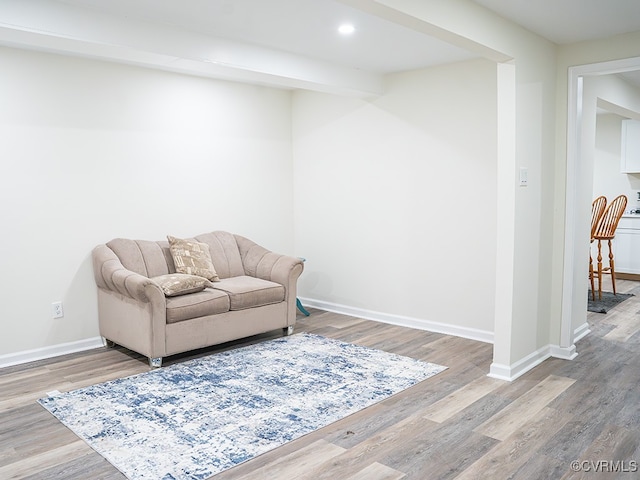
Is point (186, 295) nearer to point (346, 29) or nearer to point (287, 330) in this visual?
point (287, 330)

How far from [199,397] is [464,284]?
8.31ft

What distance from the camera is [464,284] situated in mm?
4738

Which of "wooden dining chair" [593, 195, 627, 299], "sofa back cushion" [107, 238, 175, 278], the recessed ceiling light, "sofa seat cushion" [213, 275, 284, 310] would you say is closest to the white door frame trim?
the recessed ceiling light

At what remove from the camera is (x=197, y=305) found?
4.13 meters

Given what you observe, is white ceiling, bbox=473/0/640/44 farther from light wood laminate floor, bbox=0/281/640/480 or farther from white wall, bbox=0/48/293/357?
white wall, bbox=0/48/293/357

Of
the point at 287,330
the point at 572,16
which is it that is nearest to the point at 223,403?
the point at 287,330

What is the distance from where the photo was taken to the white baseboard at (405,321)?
15.3 ft

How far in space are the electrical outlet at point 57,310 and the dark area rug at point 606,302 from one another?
16.9 ft

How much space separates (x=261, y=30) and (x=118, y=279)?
211 cm

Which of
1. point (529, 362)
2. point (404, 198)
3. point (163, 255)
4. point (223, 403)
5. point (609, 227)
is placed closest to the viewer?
point (223, 403)

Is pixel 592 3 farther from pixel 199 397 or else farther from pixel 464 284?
pixel 199 397

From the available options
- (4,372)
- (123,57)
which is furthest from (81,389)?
(123,57)

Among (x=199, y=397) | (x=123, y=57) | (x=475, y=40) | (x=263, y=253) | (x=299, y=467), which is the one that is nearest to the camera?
(x=299, y=467)

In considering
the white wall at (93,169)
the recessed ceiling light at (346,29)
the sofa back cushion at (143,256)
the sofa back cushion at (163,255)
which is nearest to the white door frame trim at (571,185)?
the recessed ceiling light at (346,29)
